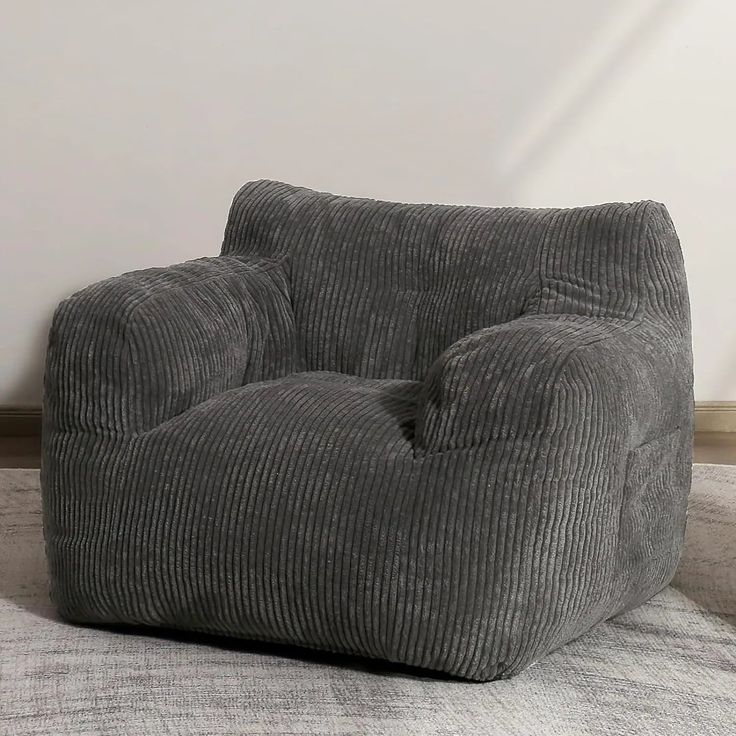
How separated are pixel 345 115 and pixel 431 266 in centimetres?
118

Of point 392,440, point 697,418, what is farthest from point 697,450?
point 392,440

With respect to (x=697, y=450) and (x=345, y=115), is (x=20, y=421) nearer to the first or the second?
(x=345, y=115)

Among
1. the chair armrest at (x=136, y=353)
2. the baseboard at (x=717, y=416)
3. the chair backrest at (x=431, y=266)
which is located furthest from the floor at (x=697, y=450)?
the chair armrest at (x=136, y=353)

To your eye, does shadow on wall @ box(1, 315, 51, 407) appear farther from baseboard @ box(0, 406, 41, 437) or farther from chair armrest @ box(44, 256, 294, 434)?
chair armrest @ box(44, 256, 294, 434)

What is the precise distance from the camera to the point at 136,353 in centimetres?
174

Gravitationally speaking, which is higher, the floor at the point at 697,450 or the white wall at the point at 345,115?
the white wall at the point at 345,115

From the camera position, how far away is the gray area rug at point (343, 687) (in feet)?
4.80

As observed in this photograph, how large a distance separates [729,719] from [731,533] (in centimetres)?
86

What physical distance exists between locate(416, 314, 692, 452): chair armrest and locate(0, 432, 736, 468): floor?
4.86 feet

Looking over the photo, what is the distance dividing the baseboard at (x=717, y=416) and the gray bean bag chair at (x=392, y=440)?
145 cm

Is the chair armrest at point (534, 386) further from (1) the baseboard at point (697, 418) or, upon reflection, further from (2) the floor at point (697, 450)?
(1) the baseboard at point (697, 418)

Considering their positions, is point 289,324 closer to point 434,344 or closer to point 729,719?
point 434,344

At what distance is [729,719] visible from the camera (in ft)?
4.90

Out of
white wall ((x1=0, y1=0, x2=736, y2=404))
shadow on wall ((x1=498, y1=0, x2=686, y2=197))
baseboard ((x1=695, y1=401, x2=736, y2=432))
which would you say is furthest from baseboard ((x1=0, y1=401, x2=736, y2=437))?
shadow on wall ((x1=498, y1=0, x2=686, y2=197))
